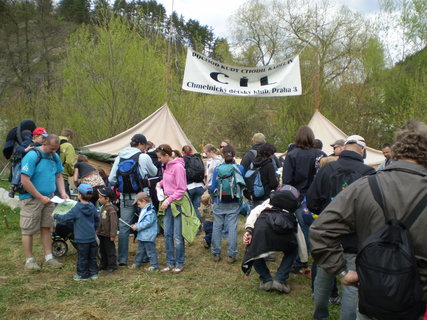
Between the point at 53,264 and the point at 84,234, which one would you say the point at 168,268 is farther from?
the point at 53,264

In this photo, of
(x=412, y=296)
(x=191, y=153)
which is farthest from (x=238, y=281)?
(x=412, y=296)

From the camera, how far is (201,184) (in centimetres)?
728

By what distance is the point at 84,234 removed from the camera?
17.3 ft

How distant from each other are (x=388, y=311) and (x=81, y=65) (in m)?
13.5

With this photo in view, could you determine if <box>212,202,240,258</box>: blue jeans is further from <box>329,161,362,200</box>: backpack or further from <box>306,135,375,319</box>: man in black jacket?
<box>329,161,362,200</box>: backpack

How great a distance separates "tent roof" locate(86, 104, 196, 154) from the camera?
8.46 metres

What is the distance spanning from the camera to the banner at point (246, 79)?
7.98m

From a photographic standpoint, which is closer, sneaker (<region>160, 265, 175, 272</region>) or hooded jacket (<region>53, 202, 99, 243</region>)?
hooded jacket (<region>53, 202, 99, 243</region>)

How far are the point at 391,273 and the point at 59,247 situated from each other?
5583mm

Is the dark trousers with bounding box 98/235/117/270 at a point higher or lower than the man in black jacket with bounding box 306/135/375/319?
lower

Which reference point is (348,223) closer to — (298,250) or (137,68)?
(298,250)

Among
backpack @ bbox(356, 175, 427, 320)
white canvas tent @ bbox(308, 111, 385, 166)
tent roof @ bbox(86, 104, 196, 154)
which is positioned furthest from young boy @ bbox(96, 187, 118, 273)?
white canvas tent @ bbox(308, 111, 385, 166)

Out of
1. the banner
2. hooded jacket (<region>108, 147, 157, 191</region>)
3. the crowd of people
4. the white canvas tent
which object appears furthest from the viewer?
the white canvas tent

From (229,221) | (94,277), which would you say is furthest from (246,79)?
(94,277)
